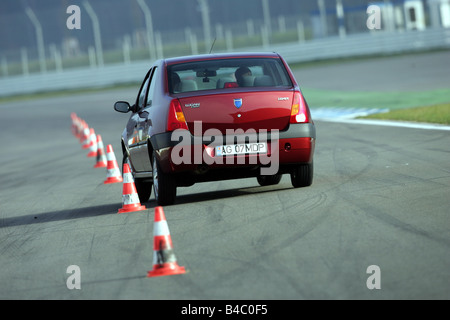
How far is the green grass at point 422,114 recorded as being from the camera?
1734 centimetres

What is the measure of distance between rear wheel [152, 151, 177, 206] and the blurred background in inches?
994

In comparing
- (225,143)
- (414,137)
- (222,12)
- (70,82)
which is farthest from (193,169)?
(222,12)

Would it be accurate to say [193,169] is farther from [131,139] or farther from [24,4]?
[24,4]

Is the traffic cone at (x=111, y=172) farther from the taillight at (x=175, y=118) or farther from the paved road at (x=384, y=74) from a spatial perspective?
the paved road at (x=384, y=74)

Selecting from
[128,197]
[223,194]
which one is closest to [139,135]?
[128,197]

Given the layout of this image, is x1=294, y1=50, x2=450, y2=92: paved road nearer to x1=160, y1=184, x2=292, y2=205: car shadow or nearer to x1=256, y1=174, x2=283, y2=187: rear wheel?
x1=256, y1=174, x2=283, y2=187: rear wheel

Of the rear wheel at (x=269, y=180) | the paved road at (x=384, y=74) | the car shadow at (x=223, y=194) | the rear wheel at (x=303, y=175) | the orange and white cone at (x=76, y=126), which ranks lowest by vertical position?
the car shadow at (x=223, y=194)

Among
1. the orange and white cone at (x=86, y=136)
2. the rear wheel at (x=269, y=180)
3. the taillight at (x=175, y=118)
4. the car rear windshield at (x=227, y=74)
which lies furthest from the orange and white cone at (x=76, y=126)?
the taillight at (x=175, y=118)

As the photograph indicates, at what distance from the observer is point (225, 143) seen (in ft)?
30.5

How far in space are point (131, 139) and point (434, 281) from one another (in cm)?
601

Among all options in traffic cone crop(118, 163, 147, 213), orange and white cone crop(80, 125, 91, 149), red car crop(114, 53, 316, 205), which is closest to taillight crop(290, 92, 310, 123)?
red car crop(114, 53, 316, 205)

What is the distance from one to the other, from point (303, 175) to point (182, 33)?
1623 inches

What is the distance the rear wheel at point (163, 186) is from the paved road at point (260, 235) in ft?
0.35
